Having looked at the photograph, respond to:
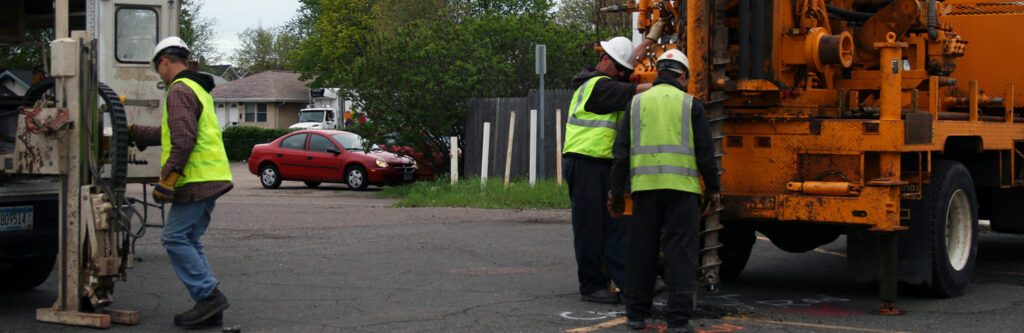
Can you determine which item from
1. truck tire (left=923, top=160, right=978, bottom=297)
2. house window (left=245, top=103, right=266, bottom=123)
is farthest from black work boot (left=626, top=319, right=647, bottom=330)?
house window (left=245, top=103, right=266, bottom=123)

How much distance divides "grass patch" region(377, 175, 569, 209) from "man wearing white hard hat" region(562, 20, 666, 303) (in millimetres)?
7941

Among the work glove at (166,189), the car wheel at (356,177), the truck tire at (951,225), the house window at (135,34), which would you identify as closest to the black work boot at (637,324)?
the truck tire at (951,225)

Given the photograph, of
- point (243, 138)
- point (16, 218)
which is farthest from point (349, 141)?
point (243, 138)

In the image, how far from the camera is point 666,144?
6.52 m

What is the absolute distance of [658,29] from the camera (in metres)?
8.43

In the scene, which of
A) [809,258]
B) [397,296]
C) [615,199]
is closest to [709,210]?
[615,199]

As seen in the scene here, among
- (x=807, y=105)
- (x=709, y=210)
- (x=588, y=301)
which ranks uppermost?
(x=807, y=105)

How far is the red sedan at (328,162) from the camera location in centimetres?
2120

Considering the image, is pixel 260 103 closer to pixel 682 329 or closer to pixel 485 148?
pixel 485 148

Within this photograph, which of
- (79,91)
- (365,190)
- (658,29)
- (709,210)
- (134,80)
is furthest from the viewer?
(365,190)

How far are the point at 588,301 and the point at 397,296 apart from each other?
1.37 metres

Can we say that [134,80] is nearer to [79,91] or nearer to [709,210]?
[79,91]

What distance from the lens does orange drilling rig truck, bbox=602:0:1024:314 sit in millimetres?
7129

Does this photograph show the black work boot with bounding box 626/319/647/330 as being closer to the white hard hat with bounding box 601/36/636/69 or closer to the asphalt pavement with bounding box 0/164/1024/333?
the asphalt pavement with bounding box 0/164/1024/333
